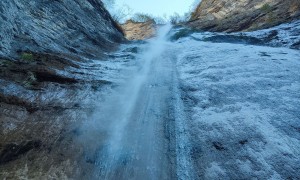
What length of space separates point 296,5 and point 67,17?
320 inches

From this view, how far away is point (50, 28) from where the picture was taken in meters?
7.59

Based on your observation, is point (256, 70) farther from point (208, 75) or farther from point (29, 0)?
point (29, 0)

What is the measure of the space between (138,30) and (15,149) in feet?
61.8

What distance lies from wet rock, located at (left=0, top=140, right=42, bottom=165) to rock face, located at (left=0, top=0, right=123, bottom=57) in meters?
2.34

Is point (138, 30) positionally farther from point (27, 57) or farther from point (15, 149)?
point (15, 149)

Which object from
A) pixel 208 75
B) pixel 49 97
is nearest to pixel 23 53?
pixel 49 97

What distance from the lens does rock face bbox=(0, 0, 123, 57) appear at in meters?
5.58

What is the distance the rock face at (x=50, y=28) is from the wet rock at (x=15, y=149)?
2.34 m

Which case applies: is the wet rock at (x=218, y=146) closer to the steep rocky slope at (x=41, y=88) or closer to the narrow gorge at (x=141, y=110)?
the narrow gorge at (x=141, y=110)

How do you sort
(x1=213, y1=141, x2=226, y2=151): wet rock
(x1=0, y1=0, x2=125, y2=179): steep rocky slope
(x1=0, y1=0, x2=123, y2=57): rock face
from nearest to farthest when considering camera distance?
(x1=0, y1=0, x2=125, y2=179): steep rocky slope, (x1=213, y1=141, x2=226, y2=151): wet rock, (x1=0, y1=0, x2=123, y2=57): rock face

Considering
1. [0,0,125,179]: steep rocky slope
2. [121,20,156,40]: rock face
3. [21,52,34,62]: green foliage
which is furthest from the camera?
[121,20,156,40]: rock face

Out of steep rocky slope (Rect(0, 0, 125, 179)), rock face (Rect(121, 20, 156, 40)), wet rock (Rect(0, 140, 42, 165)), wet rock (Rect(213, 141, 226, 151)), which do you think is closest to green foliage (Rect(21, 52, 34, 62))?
steep rocky slope (Rect(0, 0, 125, 179))

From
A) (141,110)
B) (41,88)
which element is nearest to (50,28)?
(41,88)

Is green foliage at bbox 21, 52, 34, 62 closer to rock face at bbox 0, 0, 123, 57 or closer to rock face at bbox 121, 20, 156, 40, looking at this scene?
rock face at bbox 0, 0, 123, 57
